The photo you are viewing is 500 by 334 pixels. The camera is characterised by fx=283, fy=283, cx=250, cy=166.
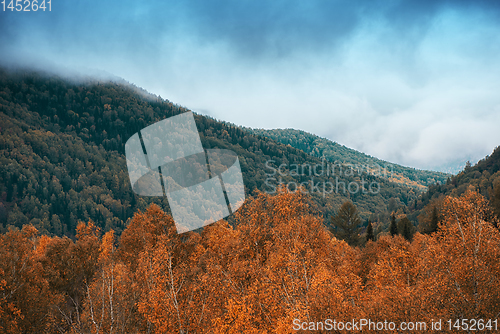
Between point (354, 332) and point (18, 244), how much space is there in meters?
34.1

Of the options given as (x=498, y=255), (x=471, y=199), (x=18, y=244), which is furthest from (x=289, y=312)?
(x=18, y=244)

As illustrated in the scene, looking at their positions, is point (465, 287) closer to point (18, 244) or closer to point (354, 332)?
point (354, 332)

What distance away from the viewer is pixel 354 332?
13672 mm

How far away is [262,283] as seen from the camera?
61.1 feet

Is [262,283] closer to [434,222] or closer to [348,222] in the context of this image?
[434,222]

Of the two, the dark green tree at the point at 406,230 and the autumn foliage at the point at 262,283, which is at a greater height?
the dark green tree at the point at 406,230

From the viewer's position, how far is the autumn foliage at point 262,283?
1641 cm

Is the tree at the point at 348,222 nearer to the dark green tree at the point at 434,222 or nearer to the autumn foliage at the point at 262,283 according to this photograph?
the dark green tree at the point at 434,222

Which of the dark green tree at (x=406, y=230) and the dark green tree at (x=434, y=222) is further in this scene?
the dark green tree at (x=406, y=230)

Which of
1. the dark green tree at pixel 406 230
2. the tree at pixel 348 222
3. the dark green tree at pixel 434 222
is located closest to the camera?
the dark green tree at pixel 434 222

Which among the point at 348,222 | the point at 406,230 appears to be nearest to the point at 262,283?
the point at 406,230

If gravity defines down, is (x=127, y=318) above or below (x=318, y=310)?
below

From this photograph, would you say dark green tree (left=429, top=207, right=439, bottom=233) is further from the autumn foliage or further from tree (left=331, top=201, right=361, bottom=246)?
the autumn foliage

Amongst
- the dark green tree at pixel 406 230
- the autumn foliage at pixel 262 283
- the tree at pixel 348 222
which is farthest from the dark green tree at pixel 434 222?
the autumn foliage at pixel 262 283
